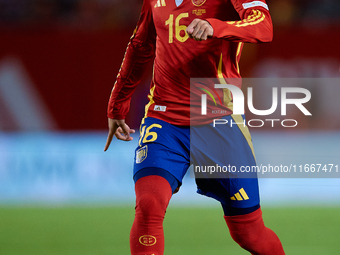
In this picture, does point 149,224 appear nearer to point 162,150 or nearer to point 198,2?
point 162,150

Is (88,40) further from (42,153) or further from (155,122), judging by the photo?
(155,122)

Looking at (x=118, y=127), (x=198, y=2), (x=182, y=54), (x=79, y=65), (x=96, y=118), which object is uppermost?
(x=198, y=2)

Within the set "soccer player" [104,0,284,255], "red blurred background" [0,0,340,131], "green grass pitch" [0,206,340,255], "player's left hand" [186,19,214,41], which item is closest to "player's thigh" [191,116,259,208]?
"soccer player" [104,0,284,255]

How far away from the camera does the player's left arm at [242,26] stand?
1844mm

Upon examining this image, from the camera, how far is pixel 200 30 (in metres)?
1.83

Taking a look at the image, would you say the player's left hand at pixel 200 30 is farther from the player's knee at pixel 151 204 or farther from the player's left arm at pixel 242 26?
the player's knee at pixel 151 204

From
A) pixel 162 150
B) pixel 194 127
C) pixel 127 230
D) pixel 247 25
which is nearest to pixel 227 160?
pixel 194 127

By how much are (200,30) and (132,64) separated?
87 cm

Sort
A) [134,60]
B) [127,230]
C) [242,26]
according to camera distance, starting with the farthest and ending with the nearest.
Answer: [127,230], [134,60], [242,26]

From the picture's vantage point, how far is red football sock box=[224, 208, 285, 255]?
2359 mm

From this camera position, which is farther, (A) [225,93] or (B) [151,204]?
(A) [225,93]

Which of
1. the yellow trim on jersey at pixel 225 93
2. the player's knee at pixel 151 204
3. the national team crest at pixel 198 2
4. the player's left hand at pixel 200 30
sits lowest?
the player's knee at pixel 151 204

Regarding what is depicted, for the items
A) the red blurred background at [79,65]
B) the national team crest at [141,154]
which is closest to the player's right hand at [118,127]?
the national team crest at [141,154]

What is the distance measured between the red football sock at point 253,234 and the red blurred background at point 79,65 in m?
4.44
